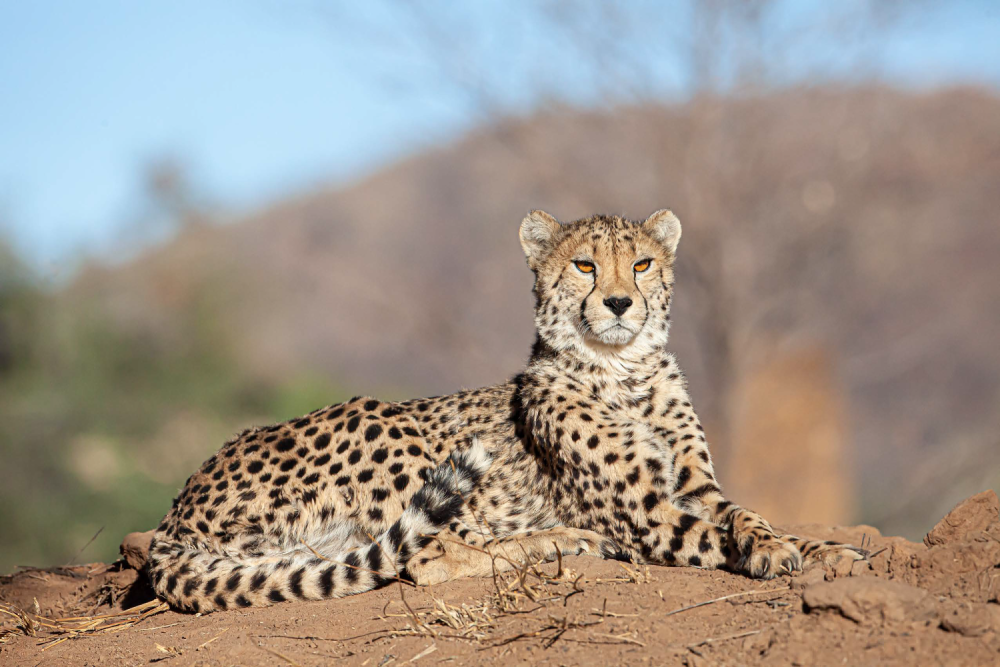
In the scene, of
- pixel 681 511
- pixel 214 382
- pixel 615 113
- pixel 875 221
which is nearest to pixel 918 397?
pixel 875 221

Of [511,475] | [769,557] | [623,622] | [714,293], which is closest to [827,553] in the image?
[769,557]

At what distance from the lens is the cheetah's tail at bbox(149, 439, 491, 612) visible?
10.3 ft

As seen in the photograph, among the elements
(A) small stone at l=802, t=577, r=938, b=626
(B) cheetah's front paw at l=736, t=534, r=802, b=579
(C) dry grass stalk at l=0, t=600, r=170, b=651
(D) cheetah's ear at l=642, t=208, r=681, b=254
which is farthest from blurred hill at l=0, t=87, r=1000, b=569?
(A) small stone at l=802, t=577, r=938, b=626

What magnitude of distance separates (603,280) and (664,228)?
0.50m

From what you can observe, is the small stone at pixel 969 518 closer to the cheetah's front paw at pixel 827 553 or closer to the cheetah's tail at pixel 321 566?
the cheetah's front paw at pixel 827 553

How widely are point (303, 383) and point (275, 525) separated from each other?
31.5ft

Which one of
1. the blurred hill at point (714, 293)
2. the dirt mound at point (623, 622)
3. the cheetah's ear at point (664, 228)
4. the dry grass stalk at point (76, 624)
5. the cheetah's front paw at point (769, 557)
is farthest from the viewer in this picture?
the blurred hill at point (714, 293)

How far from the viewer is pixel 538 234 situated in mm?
3801

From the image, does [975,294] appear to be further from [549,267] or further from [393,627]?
[393,627]

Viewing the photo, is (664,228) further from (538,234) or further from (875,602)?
(875,602)

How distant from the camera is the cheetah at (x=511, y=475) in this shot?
3.13 m

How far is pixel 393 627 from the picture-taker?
2.73 m

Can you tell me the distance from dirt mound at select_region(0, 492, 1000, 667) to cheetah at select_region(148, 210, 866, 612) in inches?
5.1

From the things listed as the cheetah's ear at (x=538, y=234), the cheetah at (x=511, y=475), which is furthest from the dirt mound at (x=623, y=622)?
the cheetah's ear at (x=538, y=234)
